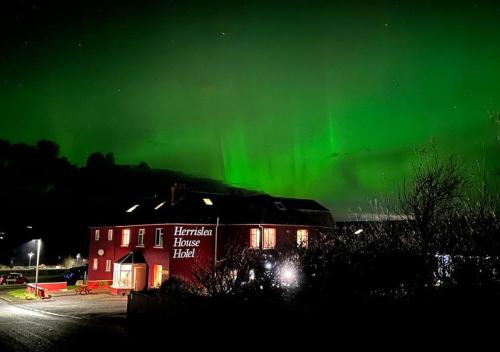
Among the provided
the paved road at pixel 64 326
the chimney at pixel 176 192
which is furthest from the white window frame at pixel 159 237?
the paved road at pixel 64 326

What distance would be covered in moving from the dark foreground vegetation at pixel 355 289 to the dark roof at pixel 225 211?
545 inches

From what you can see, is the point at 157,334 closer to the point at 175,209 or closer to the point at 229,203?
the point at 175,209

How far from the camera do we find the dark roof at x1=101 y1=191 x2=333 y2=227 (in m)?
38.9

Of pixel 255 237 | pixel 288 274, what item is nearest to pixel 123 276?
pixel 255 237

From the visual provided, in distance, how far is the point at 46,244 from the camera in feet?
318

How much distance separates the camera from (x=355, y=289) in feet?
59.0

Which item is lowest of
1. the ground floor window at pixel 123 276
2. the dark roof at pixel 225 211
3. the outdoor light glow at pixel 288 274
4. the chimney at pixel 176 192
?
the ground floor window at pixel 123 276

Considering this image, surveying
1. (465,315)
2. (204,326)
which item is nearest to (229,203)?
(204,326)

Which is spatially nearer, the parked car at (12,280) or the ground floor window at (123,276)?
the ground floor window at (123,276)

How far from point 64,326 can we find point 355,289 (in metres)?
13.2

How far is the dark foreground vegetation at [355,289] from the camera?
36.0 ft

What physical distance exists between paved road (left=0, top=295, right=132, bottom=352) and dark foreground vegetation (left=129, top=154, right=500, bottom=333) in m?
1.99

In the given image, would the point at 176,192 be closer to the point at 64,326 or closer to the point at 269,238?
the point at 269,238

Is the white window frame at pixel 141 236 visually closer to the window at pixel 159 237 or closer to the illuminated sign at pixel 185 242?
the window at pixel 159 237
